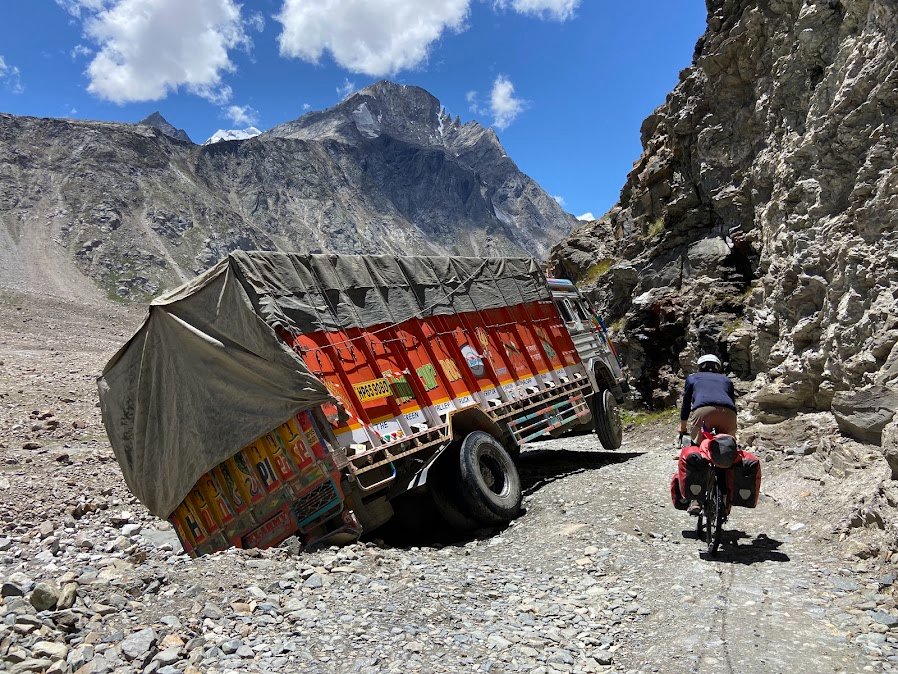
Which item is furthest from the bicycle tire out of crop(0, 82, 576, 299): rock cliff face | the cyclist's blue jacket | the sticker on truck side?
crop(0, 82, 576, 299): rock cliff face

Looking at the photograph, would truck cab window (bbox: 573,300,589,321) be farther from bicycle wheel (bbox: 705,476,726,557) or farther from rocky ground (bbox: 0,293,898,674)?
bicycle wheel (bbox: 705,476,726,557)

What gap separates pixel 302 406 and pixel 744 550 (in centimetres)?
470

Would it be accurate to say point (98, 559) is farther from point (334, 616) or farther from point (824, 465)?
point (824, 465)

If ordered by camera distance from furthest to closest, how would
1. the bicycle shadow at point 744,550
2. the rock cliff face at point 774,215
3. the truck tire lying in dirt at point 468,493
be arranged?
the rock cliff face at point 774,215 < the truck tire lying in dirt at point 468,493 < the bicycle shadow at point 744,550

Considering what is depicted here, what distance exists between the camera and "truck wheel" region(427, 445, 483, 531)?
776 centimetres

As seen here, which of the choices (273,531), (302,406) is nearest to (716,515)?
(302,406)

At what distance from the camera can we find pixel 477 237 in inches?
7746

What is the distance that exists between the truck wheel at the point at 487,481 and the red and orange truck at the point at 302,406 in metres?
0.02

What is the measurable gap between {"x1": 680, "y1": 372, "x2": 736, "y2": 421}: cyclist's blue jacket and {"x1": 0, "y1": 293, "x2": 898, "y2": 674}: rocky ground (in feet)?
4.58

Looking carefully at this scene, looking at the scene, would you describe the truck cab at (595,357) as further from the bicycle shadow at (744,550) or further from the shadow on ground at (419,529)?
the bicycle shadow at (744,550)

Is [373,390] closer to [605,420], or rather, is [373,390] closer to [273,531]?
[273,531]

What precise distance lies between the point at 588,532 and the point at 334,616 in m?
3.32

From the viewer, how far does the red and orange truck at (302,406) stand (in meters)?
6.86

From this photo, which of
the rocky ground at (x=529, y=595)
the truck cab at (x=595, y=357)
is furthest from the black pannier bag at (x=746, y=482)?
the truck cab at (x=595, y=357)
